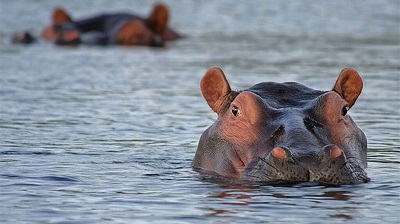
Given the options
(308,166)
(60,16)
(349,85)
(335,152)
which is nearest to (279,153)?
(308,166)

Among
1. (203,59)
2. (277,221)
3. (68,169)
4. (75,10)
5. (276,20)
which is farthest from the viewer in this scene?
(75,10)

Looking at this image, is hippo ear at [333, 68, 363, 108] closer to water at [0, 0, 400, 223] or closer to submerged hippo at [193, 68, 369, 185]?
submerged hippo at [193, 68, 369, 185]

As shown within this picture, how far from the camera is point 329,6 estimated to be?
105 ft

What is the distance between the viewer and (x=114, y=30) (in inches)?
901

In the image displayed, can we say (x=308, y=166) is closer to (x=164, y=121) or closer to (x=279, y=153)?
(x=279, y=153)

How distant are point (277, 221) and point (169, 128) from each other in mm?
4912

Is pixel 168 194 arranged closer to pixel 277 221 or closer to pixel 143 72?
pixel 277 221

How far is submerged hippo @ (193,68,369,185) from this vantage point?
786cm

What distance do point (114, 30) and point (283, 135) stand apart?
49.0 feet

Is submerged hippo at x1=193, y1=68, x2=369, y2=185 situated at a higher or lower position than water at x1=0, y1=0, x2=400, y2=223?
higher

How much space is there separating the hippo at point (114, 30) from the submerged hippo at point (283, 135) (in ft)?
43.7


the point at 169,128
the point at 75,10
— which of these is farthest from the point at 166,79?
the point at 75,10

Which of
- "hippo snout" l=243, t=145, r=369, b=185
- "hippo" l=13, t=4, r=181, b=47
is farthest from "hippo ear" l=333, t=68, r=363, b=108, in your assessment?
"hippo" l=13, t=4, r=181, b=47

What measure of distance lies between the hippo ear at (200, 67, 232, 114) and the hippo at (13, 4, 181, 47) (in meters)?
13.0
